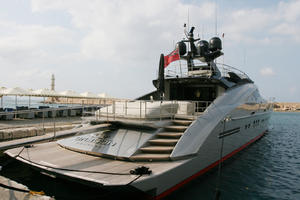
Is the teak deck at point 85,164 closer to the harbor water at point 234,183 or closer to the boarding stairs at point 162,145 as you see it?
the boarding stairs at point 162,145

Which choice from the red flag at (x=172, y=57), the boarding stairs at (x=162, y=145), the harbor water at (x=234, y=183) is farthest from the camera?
the red flag at (x=172, y=57)

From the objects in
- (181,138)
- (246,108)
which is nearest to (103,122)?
(181,138)

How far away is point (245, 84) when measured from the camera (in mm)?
12406

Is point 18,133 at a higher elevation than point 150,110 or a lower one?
lower

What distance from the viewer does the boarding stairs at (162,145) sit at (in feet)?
20.0

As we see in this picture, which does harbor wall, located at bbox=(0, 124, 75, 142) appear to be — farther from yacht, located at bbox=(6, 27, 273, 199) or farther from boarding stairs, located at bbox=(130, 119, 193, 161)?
boarding stairs, located at bbox=(130, 119, 193, 161)

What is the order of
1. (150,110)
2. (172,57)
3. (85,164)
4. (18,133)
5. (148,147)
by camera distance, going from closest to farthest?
(85,164) < (148,147) < (150,110) < (18,133) < (172,57)

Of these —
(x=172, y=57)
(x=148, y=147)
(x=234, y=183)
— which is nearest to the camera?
(x=148, y=147)

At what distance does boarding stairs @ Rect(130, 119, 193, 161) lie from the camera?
20.0ft

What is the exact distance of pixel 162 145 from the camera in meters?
6.71

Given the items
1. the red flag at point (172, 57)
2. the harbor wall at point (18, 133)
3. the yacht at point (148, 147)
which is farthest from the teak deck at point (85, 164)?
the red flag at point (172, 57)

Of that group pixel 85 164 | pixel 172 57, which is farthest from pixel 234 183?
pixel 172 57

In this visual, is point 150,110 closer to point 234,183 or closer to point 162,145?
point 162,145

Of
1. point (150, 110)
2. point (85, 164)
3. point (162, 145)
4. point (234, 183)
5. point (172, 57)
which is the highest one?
point (172, 57)
